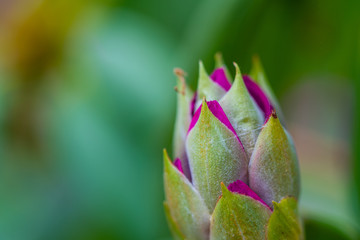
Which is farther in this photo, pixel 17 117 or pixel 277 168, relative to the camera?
pixel 17 117

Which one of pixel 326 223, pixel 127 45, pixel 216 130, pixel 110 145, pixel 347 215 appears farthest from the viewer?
pixel 127 45

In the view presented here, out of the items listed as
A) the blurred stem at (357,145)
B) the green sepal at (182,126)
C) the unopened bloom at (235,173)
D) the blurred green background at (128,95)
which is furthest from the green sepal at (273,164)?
the blurred green background at (128,95)

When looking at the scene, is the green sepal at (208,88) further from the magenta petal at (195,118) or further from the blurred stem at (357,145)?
the blurred stem at (357,145)

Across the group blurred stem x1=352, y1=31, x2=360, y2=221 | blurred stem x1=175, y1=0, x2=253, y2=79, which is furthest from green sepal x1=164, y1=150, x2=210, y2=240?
blurred stem x1=175, y1=0, x2=253, y2=79

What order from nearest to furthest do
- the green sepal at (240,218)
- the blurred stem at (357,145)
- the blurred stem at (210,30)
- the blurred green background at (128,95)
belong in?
the green sepal at (240,218), the blurred stem at (357,145), the blurred stem at (210,30), the blurred green background at (128,95)

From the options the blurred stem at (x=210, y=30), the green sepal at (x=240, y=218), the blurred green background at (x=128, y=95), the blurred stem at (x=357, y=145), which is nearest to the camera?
the green sepal at (x=240, y=218)

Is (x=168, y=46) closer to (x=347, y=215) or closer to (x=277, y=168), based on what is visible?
(x=347, y=215)

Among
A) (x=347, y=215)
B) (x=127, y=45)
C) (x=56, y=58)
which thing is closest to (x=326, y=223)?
(x=347, y=215)
